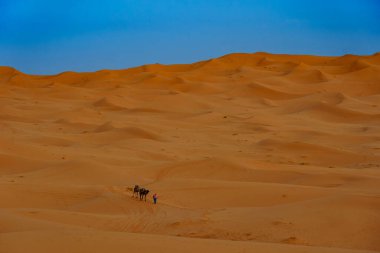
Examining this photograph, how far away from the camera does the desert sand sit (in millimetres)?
7520

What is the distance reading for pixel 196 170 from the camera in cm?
1427

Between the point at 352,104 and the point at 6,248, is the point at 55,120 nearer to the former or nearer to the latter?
the point at 352,104

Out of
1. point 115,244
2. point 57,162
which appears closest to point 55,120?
point 57,162

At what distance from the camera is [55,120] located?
26.6 m

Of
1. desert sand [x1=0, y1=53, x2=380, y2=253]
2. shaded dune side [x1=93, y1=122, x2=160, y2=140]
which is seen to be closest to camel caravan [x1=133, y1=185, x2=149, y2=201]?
desert sand [x1=0, y1=53, x2=380, y2=253]

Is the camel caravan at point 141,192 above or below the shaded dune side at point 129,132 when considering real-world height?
below

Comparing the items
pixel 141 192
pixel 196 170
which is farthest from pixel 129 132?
pixel 141 192

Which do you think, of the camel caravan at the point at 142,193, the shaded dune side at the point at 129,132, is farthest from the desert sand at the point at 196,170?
the camel caravan at the point at 142,193

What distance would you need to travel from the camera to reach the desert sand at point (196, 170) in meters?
7.52

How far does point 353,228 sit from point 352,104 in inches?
911

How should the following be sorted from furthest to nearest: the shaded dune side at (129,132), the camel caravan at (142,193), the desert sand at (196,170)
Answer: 1. the shaded dune side at (129,132)
2. the camel caravan at (142,193)
3. the desert sand at (196,170)

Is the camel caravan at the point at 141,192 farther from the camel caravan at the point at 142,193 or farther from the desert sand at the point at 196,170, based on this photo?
the desert sand at the point at 196,170

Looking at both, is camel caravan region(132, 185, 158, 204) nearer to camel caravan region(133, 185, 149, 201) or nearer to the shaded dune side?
camel caravan region(133, 185, 149, 201)

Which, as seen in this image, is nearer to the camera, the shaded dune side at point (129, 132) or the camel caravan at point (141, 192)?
the camel caravan at point (141, 192)
